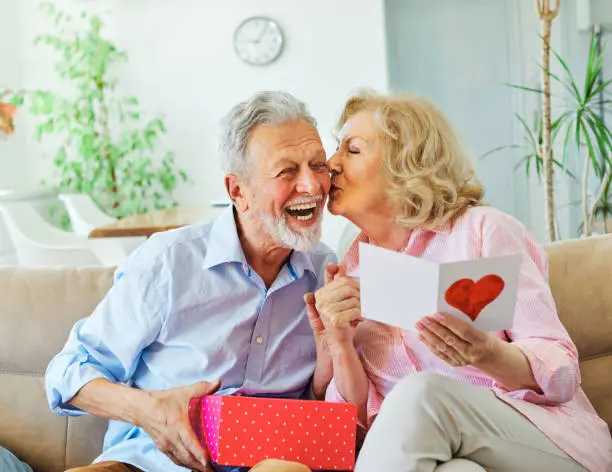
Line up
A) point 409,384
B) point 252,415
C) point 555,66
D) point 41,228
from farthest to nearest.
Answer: point 555,66 < point 41,228 < point 252,415 < point 409,384

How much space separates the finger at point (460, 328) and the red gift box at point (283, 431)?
0.93 ft

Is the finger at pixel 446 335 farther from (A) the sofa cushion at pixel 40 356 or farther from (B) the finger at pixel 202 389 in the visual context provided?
(A) the sofa cushion at pixel 40 356

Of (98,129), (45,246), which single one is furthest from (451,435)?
(98,129)

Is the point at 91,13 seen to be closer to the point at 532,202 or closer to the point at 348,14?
the point at 348,14

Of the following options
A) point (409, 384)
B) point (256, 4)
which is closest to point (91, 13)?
point (256, 4)

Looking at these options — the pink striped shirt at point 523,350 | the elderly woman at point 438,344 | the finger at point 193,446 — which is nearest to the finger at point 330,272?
the elderly woman at point 438,344

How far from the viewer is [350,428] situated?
160cm

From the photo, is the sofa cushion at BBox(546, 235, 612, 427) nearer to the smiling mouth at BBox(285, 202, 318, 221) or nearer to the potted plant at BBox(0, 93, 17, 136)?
the smiling mouth at BBox(285, 202, 318, 221)

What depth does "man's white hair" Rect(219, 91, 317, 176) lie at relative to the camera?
6.02ft

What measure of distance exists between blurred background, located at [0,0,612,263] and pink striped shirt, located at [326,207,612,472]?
4.55 metres

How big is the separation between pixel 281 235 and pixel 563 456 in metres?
0.71

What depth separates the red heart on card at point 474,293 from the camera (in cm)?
134

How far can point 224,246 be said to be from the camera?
6.08ft

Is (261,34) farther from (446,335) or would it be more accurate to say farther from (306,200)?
(446,335)
